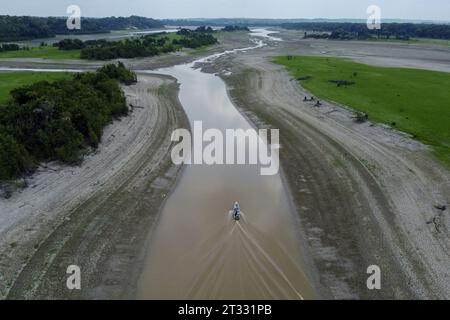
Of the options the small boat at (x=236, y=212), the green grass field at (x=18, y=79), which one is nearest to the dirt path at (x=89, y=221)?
the small boat at (x=236, y=212)

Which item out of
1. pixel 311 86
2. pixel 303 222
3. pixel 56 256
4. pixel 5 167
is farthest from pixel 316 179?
pixel 311 86

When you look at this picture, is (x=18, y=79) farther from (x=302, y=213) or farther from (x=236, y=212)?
(x=302, y=213)

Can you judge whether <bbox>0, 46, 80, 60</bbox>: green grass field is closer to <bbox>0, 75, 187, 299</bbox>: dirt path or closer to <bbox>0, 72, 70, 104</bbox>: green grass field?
<bbox>0, 72, 70, 104</bbox>: green grass field

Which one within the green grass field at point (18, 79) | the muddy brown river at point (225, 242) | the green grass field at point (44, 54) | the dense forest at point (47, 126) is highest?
the green grass field at point (44, 54)

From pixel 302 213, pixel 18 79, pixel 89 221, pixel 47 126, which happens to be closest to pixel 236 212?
pixel 302 213

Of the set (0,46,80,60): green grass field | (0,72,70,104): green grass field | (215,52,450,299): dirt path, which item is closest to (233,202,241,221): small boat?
(215,52,450,299): dirt path

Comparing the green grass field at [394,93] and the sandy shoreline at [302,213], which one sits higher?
the green grass field at [394,93]

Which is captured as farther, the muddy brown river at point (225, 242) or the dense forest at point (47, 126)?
the dense forest at point (47, 126)

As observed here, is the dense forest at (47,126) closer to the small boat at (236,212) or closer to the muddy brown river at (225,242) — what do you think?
the muddy brown river at (225,242)
